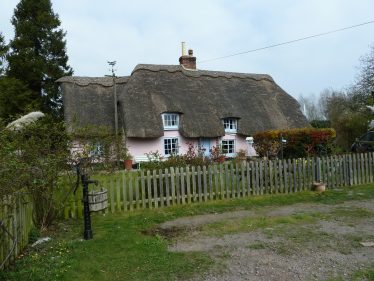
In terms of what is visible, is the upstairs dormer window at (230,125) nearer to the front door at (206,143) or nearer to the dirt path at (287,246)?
the front door at (206,143)

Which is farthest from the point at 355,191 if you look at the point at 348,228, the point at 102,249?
the point at 102,249

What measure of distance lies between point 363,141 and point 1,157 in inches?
648

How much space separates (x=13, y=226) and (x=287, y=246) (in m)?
3.99

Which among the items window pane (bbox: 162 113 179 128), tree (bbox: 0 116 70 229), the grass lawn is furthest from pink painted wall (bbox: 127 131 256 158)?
the grass lawn

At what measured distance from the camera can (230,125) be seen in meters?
23.5

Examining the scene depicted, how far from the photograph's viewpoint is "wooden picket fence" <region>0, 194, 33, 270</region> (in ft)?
15.2

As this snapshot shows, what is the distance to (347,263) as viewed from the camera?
15.6ft

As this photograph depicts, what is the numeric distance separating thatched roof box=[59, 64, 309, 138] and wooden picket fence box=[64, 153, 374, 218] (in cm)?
1104

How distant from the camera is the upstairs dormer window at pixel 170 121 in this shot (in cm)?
2162

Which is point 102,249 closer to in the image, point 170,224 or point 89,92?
point 170,224

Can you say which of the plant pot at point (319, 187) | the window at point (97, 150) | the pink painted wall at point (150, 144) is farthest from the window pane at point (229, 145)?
the window at point (97, 150)

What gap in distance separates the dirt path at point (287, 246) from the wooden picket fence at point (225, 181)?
155 cm

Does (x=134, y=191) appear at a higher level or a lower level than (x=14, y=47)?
lower

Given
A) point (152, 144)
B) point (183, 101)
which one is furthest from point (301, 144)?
point (152, 144)
